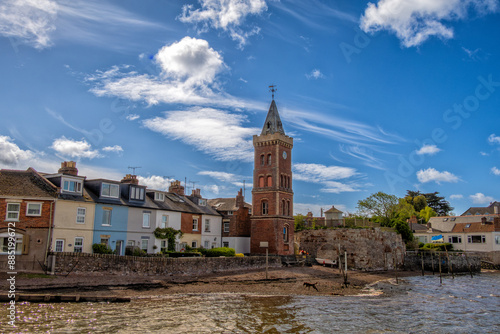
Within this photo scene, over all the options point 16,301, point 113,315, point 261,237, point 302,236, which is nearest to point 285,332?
point 113,315

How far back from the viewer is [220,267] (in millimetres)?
39781

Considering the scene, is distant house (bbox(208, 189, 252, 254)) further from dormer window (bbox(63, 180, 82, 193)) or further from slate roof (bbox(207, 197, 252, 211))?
dormer window (bbox(63, 180, 82, 193))

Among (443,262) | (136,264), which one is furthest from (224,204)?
(443,262)

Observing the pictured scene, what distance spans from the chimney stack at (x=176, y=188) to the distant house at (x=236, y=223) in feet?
19.8

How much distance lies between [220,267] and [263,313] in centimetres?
1661

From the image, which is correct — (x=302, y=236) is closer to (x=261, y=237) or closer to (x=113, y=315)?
(x=261, y=237)

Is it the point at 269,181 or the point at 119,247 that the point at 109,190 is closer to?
the point at 119,247

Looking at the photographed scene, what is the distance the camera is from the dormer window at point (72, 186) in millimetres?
33250

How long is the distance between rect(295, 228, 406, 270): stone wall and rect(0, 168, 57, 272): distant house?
1481 inches

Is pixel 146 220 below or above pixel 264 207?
below

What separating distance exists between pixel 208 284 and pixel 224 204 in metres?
23.9

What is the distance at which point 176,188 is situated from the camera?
171 ft

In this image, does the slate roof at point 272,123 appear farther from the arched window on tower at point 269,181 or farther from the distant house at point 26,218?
the distant house at point 26,218

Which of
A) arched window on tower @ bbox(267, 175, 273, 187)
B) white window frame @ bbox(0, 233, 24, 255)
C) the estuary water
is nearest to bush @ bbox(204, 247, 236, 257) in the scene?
arched window on tower @ bbox(267, 175, 273, 187)
